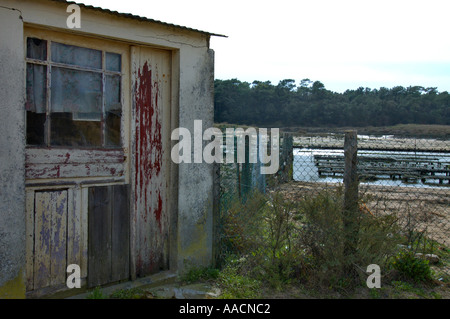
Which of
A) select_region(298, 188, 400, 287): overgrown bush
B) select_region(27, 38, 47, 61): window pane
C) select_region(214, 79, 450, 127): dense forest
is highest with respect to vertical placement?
select_region(214, 79, 450, 127): dense forest

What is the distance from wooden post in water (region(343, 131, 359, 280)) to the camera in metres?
4.22

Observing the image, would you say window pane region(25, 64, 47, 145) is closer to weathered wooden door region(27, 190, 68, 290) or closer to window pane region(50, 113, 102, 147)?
window pane region(50, 113, 102, 147)

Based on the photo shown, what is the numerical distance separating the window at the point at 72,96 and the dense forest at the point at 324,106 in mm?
47604

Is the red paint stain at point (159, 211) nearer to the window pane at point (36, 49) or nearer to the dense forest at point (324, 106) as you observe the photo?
the window pane at point (36, 49)

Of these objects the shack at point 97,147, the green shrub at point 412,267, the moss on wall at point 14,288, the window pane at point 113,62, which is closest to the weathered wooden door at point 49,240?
the shack at point 97,147

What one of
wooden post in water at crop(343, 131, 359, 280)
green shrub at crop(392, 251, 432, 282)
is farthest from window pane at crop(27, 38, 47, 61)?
green shrub at crop(392, 251, 432, 282)

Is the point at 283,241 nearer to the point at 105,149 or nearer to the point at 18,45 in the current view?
the point at 105,149

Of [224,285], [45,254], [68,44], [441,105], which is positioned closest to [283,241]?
[224,285]

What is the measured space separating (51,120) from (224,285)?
257 centimetres

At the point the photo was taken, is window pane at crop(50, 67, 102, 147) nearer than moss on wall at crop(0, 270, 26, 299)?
No

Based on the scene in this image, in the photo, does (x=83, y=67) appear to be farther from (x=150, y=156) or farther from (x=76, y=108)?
(x=150, y=156)

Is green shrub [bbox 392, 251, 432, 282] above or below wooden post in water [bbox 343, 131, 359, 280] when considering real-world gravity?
below

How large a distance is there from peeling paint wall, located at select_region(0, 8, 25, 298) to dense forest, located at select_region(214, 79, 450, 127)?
159 ft

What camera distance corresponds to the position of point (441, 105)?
2125 inches
